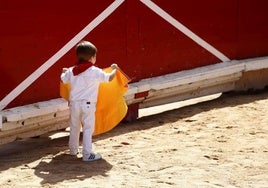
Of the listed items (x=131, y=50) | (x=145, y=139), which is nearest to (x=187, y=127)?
(x=145, y=139)

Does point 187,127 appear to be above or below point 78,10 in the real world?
below

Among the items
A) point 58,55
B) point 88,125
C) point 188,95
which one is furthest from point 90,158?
point 188,95

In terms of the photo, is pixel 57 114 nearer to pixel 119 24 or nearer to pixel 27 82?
pixel 27 82

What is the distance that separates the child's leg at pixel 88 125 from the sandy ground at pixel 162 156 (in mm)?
135

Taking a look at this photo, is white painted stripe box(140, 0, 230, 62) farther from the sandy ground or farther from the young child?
the young child

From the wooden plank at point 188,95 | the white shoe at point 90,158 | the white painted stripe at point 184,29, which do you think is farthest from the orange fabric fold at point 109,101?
the white painted stripe at point 184,29

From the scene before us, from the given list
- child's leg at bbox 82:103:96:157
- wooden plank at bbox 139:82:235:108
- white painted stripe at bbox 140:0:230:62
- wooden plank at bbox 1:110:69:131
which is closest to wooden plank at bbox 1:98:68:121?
wooden plank at bbox 1:110:69:131

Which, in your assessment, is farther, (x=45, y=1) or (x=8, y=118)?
(x=45, y=1)

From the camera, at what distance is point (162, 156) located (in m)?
4.95

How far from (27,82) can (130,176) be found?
4.94 ft

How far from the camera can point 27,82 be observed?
5.36 meters

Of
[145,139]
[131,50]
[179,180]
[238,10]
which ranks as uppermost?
[238,10]

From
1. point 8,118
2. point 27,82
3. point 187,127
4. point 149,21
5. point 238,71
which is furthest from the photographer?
point 238,71

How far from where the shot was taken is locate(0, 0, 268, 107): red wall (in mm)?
5230
